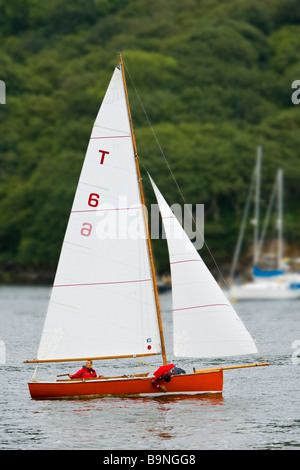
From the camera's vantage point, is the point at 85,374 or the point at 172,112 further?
the point at 172,112

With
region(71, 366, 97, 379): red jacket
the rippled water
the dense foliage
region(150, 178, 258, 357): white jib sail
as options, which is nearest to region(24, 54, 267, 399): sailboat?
region(150, 178, 258, 357): white jib sail

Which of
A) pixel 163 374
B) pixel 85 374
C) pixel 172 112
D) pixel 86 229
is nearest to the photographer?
pixel 163 374

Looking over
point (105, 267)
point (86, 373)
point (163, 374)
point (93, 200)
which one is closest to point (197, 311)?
point (163, 374)

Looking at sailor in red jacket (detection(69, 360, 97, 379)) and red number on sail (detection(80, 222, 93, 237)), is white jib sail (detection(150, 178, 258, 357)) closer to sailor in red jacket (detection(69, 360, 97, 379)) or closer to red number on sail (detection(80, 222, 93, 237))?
red number on sail (detection(80, 222, 93, 237))

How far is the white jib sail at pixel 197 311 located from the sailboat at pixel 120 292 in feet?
0.11

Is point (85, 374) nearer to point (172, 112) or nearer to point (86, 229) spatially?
point (86, 229)

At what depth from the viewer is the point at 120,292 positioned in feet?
114

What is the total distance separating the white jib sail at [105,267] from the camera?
34094 millimetres

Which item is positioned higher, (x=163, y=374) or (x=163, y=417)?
(x=163, y=374)

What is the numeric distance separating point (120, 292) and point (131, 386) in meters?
3.26

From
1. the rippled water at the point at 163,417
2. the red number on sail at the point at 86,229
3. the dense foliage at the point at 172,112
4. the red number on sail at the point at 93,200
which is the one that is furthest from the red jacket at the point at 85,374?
the dense foliage at the point at 172,112

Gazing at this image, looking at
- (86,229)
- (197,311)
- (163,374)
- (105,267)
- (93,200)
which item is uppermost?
(93,200)
